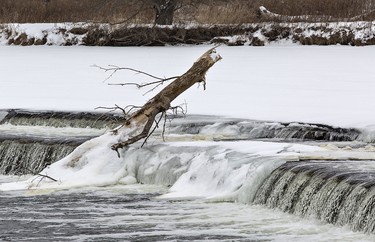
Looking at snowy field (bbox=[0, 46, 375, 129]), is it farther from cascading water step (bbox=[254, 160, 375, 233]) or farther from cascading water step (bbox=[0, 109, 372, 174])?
cascading water step (bbox=[254, 160, 375, 233])

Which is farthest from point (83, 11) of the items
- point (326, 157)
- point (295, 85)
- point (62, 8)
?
point (326, 157)

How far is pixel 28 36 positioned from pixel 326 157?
21.6 m

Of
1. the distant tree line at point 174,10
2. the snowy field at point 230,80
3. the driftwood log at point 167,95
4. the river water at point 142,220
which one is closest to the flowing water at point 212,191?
the river water at point 142,220

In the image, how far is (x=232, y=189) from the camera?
38.7 ft

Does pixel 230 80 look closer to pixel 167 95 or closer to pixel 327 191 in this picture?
pixel 167 95

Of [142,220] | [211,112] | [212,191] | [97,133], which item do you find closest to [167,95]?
[212,191]

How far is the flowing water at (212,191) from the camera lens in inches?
398

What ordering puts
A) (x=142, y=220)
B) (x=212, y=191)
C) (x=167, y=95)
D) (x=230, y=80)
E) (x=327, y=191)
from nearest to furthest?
1. (x=327, y=191)
2. (x=142, y=220)
3. (x=212, y=191)
4. (x=167, y=95)
5. (x=230, y=80)

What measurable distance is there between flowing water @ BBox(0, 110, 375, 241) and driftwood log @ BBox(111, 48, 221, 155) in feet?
1.02

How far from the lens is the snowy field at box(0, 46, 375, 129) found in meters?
18.0

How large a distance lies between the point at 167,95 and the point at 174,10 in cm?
2014

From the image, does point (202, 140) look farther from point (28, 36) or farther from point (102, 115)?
point (28, 36)

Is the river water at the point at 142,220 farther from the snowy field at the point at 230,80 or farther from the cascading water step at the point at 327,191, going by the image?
the snowy field at the point at 230,80

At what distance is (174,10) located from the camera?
109 feet
